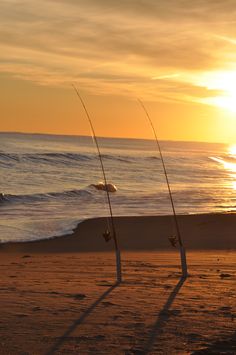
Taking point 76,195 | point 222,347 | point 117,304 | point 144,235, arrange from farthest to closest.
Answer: point 76,195 → point 144,235 → point 117,304 → point 222,347

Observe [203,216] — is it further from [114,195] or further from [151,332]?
[151,332]

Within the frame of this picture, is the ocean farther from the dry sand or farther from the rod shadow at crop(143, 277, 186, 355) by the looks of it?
the rod shadow at crop(143, 277, 186, 355)

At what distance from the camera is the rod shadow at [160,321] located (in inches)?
234

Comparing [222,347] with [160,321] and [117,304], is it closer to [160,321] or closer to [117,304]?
[160,321]

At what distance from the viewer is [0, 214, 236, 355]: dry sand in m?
5.98

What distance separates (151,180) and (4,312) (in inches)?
1142

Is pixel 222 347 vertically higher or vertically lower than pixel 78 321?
higher

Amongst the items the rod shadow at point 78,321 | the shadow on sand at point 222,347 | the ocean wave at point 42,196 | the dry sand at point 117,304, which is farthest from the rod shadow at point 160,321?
the ocean wave at point 42,196

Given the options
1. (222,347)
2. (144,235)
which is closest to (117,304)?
(222,347)

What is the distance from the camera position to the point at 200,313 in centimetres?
703

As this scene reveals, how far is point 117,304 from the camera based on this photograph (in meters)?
7.46

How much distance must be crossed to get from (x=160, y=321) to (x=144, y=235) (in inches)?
357

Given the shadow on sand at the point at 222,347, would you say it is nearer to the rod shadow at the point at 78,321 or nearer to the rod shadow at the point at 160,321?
the rod shadow at the point at 160,321

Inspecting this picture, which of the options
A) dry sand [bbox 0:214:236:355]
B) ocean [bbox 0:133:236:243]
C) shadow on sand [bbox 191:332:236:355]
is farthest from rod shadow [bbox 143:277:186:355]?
ocean [bbox 0:133:236:243]
